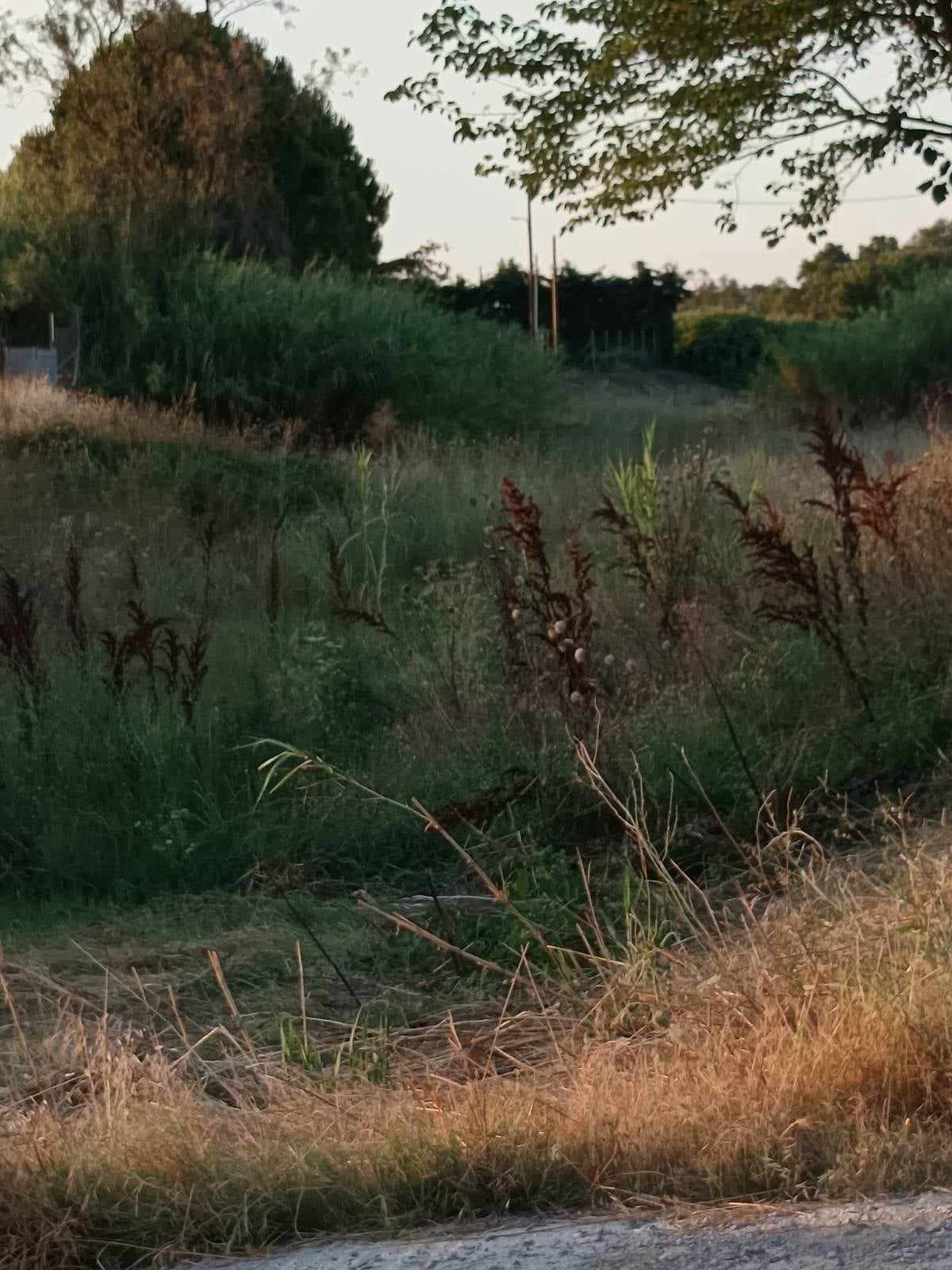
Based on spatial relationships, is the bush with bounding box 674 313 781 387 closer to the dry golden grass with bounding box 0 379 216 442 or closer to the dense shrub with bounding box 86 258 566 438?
the dense shrub with bounding box 86 258 566 438

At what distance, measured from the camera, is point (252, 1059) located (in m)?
3.41

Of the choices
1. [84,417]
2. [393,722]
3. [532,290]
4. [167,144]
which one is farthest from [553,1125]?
[532,290]

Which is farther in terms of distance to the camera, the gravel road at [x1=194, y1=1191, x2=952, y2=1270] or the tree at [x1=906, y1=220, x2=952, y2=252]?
the tree at [x1=906, y1=220, x2=952, y2=252]

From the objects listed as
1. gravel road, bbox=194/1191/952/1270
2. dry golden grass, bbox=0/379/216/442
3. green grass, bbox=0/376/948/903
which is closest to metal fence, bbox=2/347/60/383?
dry golden grass, bbox=0/379/216/442

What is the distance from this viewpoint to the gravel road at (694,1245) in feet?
7.45

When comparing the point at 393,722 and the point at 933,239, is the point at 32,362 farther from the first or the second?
the point at 933,239

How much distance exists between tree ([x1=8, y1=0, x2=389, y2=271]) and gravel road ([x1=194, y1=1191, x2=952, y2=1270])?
22.1 m

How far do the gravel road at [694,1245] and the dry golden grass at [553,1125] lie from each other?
0.12 meters

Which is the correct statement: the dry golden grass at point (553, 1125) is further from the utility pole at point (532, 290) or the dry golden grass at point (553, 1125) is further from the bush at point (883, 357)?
the utility pole at point (532, 290)

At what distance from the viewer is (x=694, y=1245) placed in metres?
2.36

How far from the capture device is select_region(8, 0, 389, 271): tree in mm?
23531

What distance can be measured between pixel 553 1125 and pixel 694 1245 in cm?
51

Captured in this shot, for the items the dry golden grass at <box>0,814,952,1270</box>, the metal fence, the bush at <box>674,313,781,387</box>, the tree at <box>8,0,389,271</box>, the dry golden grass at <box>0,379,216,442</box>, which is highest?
the tree at <box>8,0,389,271</box>

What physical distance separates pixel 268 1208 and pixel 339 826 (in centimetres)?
348
